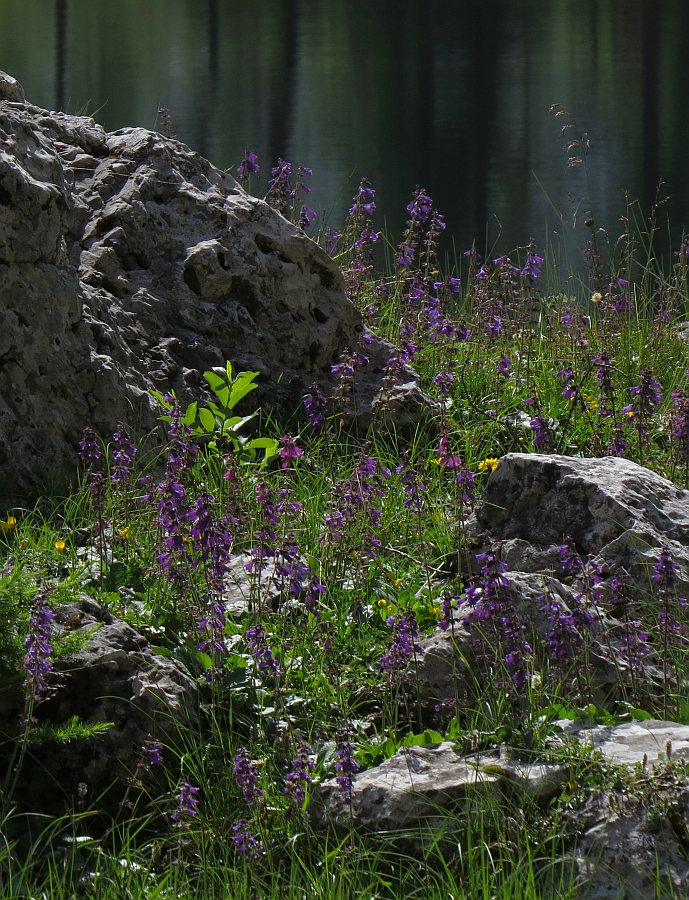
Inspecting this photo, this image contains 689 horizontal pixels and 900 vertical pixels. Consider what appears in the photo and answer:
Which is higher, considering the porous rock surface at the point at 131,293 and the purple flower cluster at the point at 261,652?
the porous rock surface at the point at 131,293

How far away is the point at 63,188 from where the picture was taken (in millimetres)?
4855

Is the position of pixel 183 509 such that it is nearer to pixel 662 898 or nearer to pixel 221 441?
pixel 221 441

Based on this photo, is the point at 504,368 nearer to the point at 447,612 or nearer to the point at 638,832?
the point at 447,612

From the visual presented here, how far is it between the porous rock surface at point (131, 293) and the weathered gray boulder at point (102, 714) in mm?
1427

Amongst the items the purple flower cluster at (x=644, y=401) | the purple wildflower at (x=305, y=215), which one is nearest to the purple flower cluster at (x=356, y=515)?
the purple flower cluster at (x=644, y=401)

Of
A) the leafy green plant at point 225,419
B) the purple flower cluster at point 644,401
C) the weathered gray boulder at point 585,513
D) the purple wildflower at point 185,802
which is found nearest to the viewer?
the purple wildflower at point 185,802

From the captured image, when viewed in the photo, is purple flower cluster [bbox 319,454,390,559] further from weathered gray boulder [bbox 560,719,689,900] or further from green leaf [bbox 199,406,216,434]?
weathered gray boulder [bbox 560,719,689,900]

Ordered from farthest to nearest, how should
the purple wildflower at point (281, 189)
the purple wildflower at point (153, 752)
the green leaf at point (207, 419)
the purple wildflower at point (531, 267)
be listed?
the purple wildflower at point (281, 189), the purple wildflower at point (531, 267), the green leaf at point (207, 419), the purple wildflower at point (153, 752)

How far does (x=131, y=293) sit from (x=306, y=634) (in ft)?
8.15

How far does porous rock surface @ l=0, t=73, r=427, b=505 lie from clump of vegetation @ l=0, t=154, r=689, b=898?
23cm

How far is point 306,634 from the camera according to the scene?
11.4ft

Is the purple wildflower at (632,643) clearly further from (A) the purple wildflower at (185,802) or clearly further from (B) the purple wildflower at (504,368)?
(B) the purple wildflower at (504,368)

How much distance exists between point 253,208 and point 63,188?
46.1 inches

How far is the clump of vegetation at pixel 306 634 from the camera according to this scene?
2.54 metres
